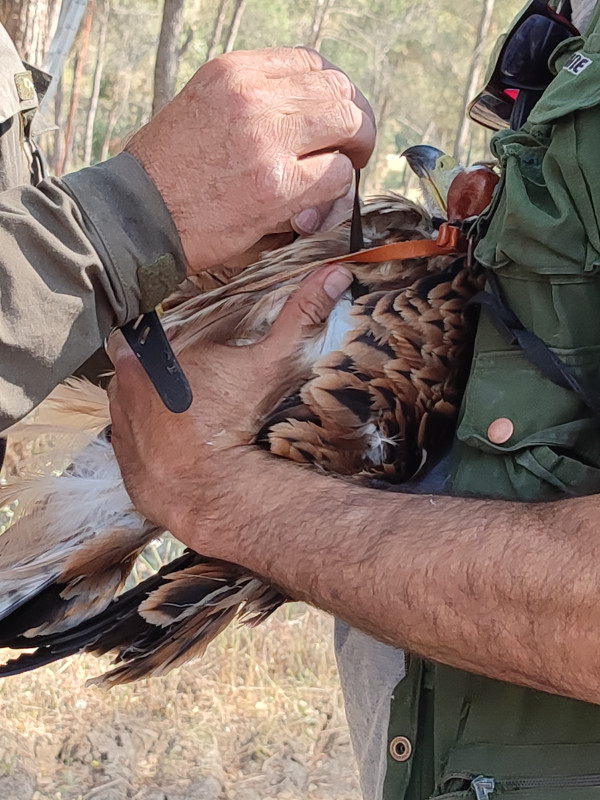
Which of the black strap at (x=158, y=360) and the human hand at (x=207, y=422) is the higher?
the black strap at (x=158, y=360)

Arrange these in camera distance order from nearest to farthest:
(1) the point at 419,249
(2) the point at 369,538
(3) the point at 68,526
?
(2) the point at 369,538, (1) the point at 419,249, (3) the point at 68,526

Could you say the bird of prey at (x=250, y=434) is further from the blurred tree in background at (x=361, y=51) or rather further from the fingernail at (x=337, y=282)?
the blurred tree in background at (x=361, y=51)

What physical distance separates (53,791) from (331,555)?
324cm

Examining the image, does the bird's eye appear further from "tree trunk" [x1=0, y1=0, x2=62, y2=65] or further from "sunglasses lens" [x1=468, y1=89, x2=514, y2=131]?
→ "tree trunk" [x1=0, y1=0, x2=62, y2=65]

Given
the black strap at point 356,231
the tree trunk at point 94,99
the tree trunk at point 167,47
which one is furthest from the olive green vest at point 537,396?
the tree trunk at point 94,99

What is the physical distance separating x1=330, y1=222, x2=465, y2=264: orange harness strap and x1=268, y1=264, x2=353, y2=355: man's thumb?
55 millimetres

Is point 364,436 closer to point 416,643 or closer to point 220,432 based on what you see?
point 220,432

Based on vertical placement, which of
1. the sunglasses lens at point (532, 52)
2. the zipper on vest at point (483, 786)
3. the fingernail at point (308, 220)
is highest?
the sunglasses lens at point (532, 52)

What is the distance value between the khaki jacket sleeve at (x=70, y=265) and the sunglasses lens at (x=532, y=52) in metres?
0.71

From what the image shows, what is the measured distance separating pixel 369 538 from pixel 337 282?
22.7 inches

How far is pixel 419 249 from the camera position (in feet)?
5.31

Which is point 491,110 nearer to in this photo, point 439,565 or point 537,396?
point 537,396

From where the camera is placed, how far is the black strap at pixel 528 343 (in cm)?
133

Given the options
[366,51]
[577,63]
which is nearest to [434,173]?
[577,63]
